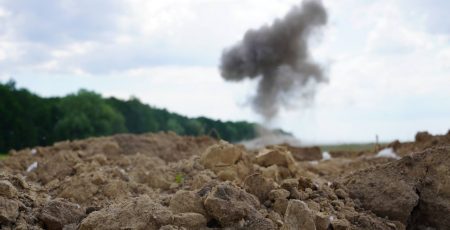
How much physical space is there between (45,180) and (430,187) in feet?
22.6

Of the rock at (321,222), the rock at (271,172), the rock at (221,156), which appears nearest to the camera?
the rock at (321,222)

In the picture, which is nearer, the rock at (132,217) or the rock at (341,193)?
the rock at (132,217)

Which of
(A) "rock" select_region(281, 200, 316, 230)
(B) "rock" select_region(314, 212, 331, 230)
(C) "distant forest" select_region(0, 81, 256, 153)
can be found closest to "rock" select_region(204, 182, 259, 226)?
(A) "rock" select_region(281, 200, 316, 230)

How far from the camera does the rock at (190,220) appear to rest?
4.54 metres

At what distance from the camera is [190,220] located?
4.57 metres

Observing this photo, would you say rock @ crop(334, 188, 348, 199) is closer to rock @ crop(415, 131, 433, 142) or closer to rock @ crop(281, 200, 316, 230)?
rock @ crop(281, 200, 316, 230)

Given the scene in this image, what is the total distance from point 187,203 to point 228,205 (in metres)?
0.35

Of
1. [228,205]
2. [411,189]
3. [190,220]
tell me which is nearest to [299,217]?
[228,205]

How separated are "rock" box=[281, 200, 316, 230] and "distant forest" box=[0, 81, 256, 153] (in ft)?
108

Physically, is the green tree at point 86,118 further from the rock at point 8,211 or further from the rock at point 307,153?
the rock at point 8,211

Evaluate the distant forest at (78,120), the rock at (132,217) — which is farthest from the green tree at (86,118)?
the rock at (132,217)

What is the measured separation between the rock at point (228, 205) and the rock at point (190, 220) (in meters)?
0.12

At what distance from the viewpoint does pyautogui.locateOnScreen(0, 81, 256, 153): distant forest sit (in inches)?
1732

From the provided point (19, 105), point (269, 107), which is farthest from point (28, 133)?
point (269, 107)
